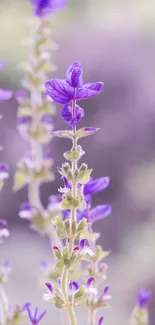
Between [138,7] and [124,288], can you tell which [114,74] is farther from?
[124,288]

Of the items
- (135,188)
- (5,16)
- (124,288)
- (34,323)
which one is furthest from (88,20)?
(34,323)

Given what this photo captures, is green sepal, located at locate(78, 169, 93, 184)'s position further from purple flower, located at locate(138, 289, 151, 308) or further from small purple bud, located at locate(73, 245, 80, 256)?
purple flower, located at locate(138, 289, 151, 308)

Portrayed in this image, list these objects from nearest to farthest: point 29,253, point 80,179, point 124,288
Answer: point 80,179 → point 124,288 → point 29,253

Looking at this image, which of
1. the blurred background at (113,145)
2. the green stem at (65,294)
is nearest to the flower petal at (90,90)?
the green stem at (65,294)

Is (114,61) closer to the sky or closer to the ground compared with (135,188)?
closer to the sky

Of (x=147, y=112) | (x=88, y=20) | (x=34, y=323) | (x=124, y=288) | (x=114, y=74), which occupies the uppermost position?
(x=88, y=20)

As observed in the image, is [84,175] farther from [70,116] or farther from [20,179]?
[20,179]

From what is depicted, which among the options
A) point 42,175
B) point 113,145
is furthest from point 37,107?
point 113,145

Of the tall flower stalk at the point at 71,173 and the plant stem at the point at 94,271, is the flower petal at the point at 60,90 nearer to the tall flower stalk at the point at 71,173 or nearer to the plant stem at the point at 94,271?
the tall flower stalk at the point at 71,173
